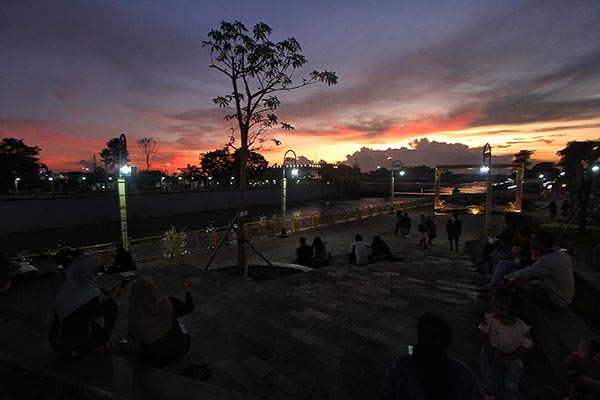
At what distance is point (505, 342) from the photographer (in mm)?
2693

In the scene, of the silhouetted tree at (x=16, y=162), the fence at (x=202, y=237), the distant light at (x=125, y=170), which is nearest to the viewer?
the distant light at (x=125, y=170)

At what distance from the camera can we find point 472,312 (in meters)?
5.08

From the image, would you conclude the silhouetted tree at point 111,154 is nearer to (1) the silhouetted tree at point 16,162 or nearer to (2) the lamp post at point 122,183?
(1) the silhouetted tree at point 16,162

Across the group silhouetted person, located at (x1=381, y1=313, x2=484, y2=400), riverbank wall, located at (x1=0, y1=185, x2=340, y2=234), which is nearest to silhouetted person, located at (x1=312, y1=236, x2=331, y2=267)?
silhouetted person, located at (x1=381, y1=313, x2=484, y2=400)

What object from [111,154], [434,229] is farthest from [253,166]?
[434,229]

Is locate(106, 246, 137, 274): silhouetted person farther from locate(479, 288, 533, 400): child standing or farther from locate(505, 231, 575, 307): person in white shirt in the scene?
locate(505, 231, 575, 307): person in white shirt

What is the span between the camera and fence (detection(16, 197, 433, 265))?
10578mm

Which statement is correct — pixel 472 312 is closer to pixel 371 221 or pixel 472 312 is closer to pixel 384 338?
pixel 384 338

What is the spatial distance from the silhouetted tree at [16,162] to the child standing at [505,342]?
67247 millimetres

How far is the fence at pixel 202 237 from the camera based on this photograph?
34.7 ft

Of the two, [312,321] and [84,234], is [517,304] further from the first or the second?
[84,234]

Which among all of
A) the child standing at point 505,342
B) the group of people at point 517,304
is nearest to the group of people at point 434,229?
the group of people at point 517,304

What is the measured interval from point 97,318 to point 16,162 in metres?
68.5

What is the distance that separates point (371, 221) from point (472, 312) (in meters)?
17.4
